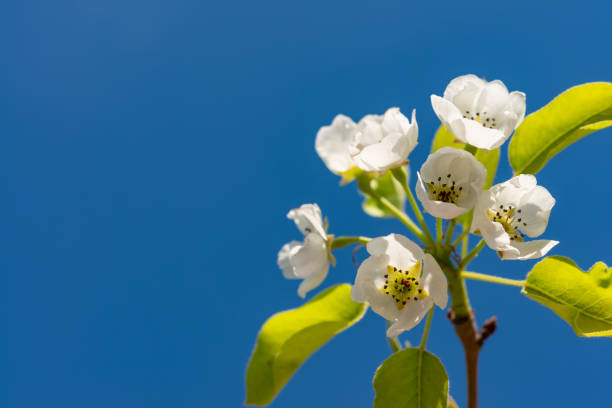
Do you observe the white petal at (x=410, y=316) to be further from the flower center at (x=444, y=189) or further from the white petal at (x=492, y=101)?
the white petal at (x=492, y=101)

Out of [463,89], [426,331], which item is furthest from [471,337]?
[463,89]

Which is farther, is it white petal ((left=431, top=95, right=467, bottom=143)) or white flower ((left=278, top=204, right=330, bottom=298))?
white flower ((left=278, top=204, right=330, bottom=298))

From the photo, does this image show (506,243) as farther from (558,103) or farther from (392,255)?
(558,103)

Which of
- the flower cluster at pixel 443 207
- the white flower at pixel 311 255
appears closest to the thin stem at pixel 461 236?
the flower cluster at pixel 443 207

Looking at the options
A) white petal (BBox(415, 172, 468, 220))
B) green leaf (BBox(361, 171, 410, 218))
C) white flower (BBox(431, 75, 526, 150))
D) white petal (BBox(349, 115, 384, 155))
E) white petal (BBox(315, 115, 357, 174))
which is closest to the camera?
white petal (BBox(415, 172, 468, 220))

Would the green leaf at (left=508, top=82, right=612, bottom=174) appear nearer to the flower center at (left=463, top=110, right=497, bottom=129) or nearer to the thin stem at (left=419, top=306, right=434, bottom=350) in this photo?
the flower center at (left=463, top=110, right=497, bottom=129)

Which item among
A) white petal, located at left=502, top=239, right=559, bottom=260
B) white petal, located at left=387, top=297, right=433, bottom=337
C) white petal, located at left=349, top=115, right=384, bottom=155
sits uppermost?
white petal, located at left=349, top=115, right=384, bottom=155

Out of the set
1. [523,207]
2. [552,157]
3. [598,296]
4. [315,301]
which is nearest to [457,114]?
[523,207]

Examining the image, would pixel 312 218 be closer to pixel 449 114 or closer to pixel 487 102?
pixel 449 114

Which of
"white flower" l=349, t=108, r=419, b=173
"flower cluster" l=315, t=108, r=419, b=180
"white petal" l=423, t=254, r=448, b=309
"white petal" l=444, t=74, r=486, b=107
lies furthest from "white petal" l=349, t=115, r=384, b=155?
"white petal" l=423, t=254, r=448, b=309
